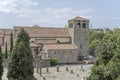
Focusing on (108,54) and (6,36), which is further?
(6,36)

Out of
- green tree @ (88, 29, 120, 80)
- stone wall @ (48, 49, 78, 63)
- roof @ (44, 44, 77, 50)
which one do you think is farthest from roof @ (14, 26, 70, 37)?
green tree @ (88, 29, 120, 80)

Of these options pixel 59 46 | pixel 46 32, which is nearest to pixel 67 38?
pixel 46 32

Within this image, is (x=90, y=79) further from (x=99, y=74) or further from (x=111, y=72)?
(x=111, y=72)

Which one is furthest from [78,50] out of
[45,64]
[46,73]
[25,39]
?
[25,39]

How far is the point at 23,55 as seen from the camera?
22906mm

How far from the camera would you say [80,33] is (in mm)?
65375

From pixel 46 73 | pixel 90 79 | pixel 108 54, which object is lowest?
pixel 46 73

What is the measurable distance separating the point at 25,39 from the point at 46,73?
16.1 metres

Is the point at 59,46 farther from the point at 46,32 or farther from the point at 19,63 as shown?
the point at 19,63

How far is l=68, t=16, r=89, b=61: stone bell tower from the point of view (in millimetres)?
64625

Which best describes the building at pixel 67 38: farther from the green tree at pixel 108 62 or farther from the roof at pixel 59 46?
the green tree at pixel 108 62

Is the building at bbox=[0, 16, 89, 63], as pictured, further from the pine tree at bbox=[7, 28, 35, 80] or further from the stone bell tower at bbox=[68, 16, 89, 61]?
the pine tree at bbox=[7, 28, 35, 80]

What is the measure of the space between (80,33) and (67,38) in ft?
9.95

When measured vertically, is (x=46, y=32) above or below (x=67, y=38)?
above
